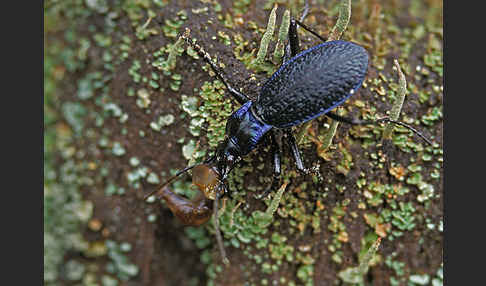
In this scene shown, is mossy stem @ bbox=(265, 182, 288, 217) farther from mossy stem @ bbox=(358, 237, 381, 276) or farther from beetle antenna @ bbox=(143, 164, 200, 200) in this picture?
mossy stem @ bbox=(358, 237, 381, 276)

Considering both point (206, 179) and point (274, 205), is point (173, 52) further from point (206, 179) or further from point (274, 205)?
point (274, 205)

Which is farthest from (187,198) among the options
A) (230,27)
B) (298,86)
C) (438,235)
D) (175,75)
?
(438,235)

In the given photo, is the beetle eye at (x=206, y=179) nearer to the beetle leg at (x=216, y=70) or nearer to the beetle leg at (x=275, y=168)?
the beetle leg at (x=275, y=168)

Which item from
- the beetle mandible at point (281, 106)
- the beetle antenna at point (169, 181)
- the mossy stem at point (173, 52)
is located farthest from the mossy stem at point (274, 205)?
the mossy stem at point (173, 52)

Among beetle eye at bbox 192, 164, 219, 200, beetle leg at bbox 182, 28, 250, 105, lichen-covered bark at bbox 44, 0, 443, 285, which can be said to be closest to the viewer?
beetle eye at bbox 192, 164, 219, 200

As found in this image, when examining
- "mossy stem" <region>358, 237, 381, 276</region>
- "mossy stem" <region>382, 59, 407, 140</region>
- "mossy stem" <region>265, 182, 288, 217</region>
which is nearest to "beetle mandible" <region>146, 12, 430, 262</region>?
"mossy stem" <region>382, 59, 407, 140</region>

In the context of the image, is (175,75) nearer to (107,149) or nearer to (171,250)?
(107,149)

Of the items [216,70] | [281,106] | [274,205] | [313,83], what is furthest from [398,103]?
[216,70]
